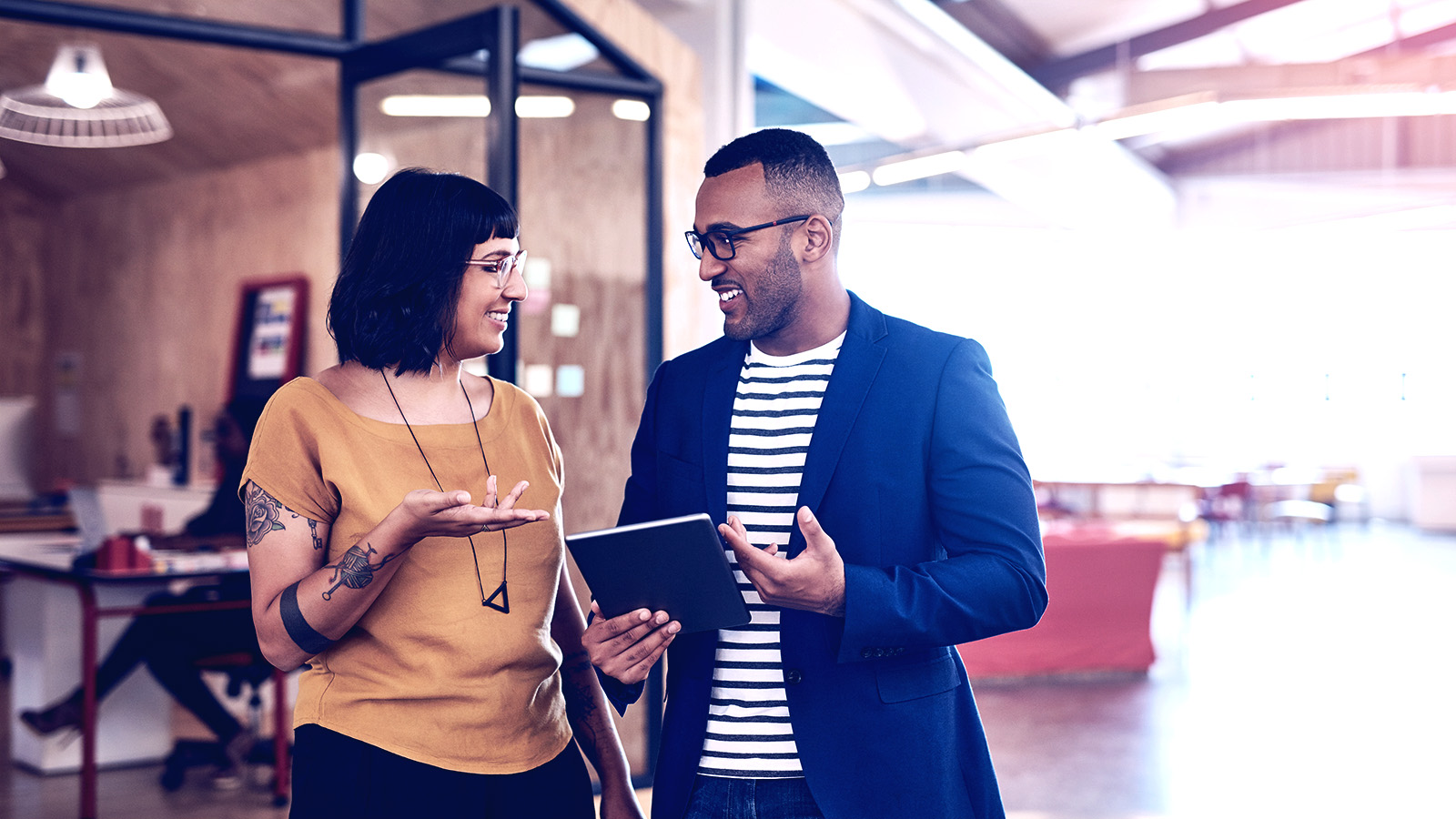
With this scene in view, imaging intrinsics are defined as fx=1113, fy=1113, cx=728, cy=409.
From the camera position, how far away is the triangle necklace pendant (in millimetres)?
1487

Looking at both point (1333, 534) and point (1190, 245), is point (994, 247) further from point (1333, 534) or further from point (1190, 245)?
point (1333, 534)

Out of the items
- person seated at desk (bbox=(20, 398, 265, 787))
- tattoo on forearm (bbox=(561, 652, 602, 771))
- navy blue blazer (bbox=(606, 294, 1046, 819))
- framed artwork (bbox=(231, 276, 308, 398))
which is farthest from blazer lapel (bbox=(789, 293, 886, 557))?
framed artwork (bbox=(231, 276, 308, 398))

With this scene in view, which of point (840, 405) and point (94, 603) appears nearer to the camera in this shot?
point (840, 405)

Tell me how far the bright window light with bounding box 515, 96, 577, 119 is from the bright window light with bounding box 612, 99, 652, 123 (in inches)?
8.0

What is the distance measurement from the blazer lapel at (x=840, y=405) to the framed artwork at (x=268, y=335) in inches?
220

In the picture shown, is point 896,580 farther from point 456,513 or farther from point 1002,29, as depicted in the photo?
point 1002,29

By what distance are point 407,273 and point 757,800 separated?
0.86 meters

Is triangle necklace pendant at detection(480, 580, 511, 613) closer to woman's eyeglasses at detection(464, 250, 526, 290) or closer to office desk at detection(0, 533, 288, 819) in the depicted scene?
woman's eyeglasses at detection(464, 250, 526, 290)

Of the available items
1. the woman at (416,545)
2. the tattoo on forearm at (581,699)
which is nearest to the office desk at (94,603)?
the tattoo on forearm at (581,699)

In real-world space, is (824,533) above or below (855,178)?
below

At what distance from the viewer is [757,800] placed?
152 centimetres

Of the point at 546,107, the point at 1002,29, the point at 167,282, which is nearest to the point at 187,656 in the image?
the point at 546,107

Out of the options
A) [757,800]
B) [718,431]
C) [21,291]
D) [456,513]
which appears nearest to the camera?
[456,513]

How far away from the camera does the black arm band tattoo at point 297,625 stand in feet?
4.52
